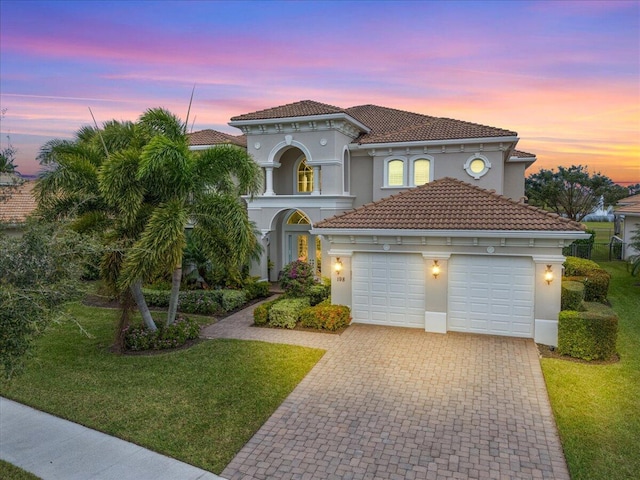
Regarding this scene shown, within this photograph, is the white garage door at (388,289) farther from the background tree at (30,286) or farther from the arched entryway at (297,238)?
the background tree at (30,286)

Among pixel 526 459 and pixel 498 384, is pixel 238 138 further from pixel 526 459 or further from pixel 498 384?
pixel 526 459

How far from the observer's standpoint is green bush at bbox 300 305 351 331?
1485 cm

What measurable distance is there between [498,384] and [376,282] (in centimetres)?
575

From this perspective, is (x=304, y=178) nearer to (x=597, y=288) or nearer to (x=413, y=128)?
(x=413, y=128)

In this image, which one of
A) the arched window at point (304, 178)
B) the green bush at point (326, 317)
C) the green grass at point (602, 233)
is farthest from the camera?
the green grass at point (602, 233)

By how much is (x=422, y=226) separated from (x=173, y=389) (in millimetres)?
8824

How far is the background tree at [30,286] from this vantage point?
5.11 metres

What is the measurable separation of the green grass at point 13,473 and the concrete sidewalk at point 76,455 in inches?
3.4

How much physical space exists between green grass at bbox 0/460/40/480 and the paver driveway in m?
3.12

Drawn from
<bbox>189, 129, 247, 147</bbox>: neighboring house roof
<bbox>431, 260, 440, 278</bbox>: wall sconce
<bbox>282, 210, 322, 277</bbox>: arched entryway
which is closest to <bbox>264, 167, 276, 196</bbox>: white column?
<bbox>282, 210, 322, 277</bbox>: arched entryway


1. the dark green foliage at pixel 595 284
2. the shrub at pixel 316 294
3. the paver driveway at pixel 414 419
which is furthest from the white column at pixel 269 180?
the dark green foliage at pixel 595 284

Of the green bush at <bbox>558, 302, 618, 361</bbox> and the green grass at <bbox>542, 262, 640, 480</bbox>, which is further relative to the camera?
the green bush at <bbox>558, 302, 618, 361</bbox>

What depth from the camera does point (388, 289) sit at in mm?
15281

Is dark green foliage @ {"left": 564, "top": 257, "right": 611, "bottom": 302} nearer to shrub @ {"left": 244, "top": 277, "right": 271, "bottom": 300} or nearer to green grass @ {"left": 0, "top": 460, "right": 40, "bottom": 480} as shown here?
shrub @ {"left": 244, "top": 277, "right": 271, "bottom": 300}
